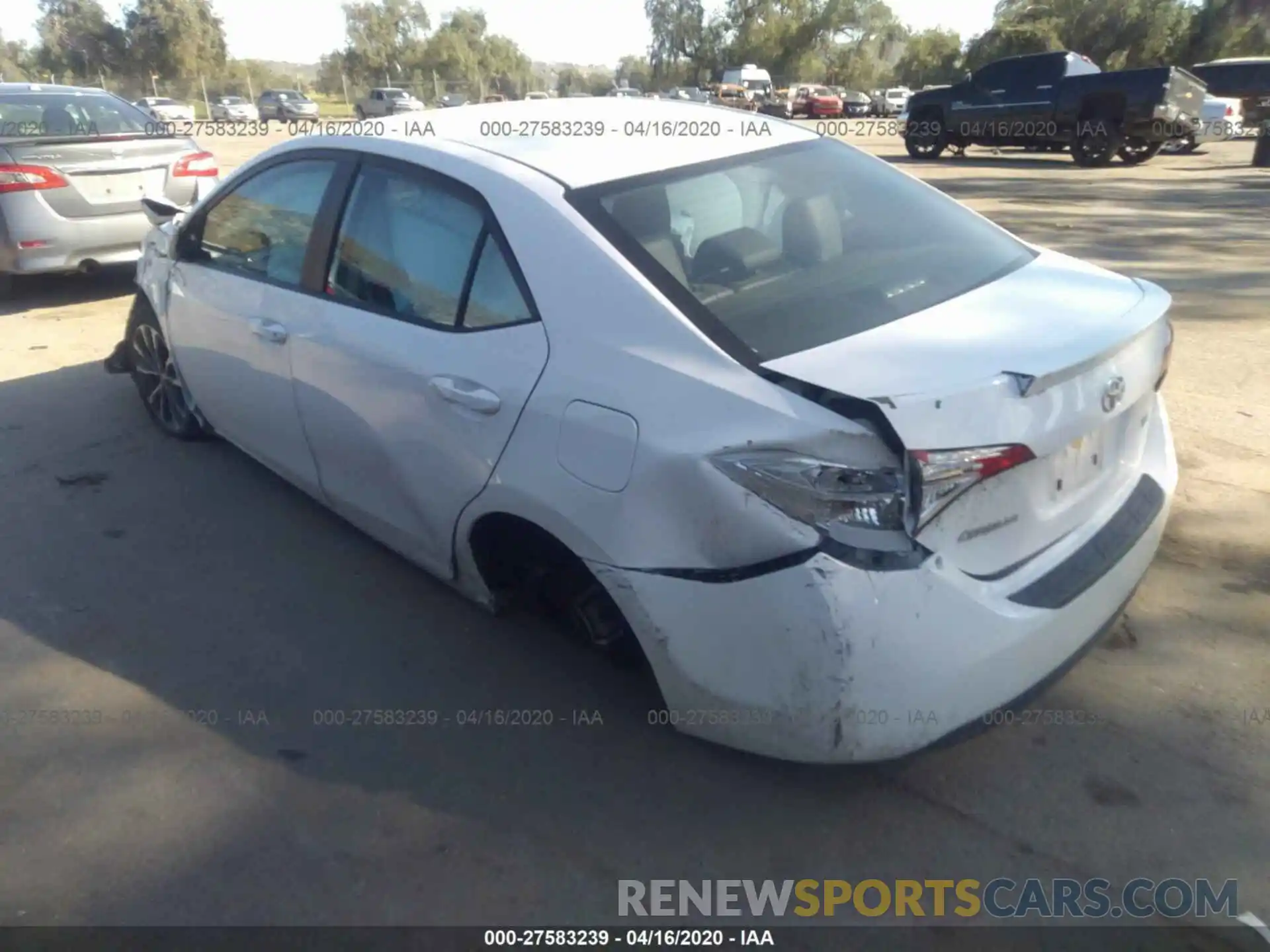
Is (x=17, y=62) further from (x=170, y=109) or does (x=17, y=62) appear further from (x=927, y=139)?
(x=927, y=139)

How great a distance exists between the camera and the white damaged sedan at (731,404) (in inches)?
88.7

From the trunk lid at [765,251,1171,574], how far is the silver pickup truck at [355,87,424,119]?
128 feet

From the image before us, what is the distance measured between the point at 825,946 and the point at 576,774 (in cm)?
82

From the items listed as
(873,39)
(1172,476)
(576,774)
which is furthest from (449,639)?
(873,39)

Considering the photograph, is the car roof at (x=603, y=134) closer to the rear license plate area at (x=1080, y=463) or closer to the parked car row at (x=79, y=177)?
the rear license plate area at (x=1080, y=463)

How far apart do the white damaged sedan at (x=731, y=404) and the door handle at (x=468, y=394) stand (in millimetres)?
10

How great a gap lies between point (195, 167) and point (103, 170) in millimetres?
848

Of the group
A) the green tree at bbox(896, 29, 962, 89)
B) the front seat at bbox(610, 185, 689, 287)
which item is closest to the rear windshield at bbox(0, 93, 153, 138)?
the front seat at bbox(610, 185, 689, 287)

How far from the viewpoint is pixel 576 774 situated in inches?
112

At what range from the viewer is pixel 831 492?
224cm

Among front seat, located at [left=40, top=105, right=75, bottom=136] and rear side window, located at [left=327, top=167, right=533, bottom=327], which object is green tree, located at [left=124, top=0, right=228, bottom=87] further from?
rear side window, located at [left=327, top=167, right=533, bottom=327]

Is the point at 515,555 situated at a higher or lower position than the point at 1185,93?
lower

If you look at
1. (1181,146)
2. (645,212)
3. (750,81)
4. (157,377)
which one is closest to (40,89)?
(157,377)

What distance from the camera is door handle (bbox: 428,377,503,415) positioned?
2809 millimetres
